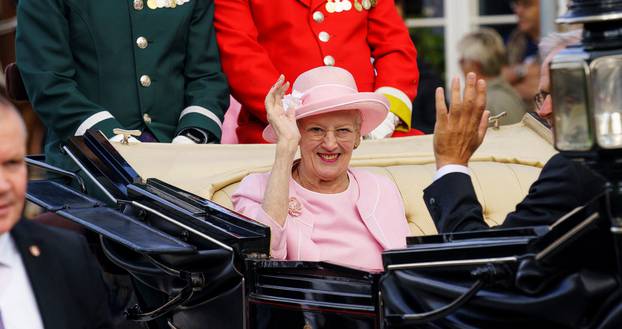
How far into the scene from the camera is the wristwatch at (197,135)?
4.60 meters

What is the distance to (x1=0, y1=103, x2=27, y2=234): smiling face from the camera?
7.97 feet

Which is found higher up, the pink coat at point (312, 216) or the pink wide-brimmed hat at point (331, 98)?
the pink wide-brimmed hat at point (331, 98)

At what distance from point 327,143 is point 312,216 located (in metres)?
0.22

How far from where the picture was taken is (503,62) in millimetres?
7871

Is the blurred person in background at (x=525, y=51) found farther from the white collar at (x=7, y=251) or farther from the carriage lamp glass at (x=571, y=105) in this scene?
the white collar at (x=7, y=251)

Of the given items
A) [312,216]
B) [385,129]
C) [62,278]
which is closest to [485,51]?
[385,129]

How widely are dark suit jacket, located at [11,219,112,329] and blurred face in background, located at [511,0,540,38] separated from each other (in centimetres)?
688

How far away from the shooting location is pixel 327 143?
13.4ft

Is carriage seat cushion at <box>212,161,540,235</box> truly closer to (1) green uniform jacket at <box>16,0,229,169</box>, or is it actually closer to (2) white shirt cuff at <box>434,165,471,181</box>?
(1) green uniform jacket at <box>16,0,229,169</box>

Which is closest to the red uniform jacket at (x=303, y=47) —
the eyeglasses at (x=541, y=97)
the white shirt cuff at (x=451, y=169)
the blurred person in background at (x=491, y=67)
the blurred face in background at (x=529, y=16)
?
the eyeglasses at (x=541, y=97)

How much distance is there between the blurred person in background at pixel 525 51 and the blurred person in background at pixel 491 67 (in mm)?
867

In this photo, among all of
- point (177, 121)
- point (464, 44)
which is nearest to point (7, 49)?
point (464, 44)

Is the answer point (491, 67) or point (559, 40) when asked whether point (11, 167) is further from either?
point (491, 67)

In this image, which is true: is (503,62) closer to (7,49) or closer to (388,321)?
(7,49)
